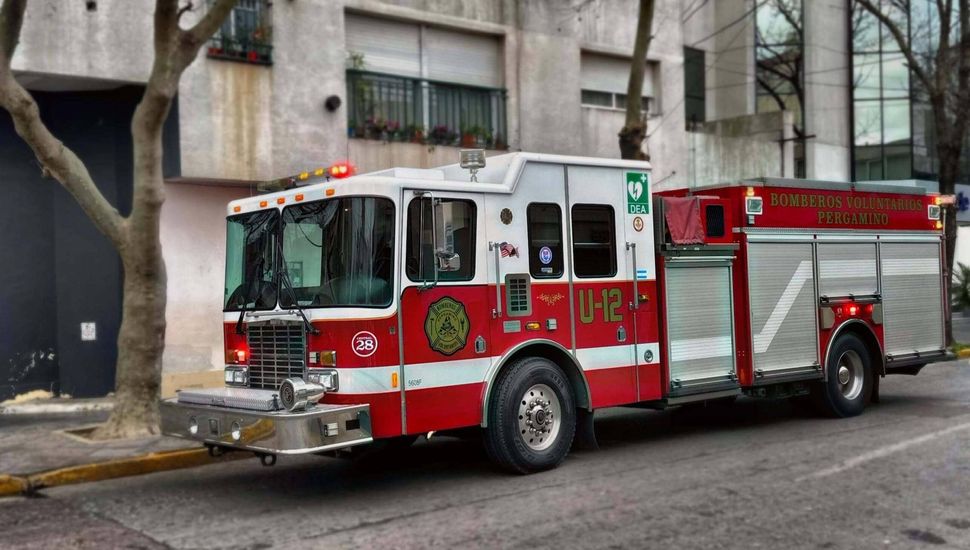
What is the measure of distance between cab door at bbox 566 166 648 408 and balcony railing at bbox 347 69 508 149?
23.9 ft

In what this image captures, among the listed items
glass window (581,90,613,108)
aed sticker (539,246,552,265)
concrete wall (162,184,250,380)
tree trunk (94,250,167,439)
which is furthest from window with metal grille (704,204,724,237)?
glass window (581,90,613,108)

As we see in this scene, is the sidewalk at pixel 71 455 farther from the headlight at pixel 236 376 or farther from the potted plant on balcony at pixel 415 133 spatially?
the potted plant on balcony at pixel 415 133

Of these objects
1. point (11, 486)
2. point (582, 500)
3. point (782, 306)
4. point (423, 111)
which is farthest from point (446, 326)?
point (423, 111)

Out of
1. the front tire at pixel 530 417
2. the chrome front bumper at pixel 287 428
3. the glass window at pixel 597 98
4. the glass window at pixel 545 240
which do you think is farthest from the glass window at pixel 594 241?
the glass window at pixel 597 98

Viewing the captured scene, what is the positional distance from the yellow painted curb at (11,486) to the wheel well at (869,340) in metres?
8.69

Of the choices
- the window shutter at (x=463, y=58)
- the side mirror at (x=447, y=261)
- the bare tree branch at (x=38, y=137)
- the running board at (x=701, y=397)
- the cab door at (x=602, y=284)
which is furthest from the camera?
the window shutter at (x=463, y=58)

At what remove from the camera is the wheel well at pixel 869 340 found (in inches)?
→ 440

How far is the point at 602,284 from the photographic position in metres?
8.91

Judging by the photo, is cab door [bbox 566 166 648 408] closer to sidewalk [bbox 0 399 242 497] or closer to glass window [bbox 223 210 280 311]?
glass window [bbox 223 210 280 311]

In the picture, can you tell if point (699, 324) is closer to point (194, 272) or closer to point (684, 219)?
point (684, 219)

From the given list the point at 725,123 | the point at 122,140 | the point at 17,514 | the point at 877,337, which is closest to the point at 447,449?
the point at 17,514

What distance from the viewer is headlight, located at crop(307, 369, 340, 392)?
732 centimetres

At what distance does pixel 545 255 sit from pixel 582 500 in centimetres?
223

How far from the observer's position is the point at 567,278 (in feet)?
28.4
